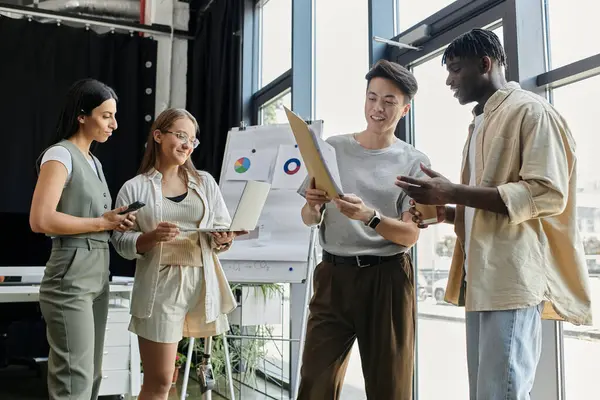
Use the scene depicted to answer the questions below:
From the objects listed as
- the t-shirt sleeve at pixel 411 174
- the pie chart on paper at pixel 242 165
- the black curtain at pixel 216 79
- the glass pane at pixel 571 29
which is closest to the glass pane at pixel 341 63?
the pie chart on paper at pixel 242 165

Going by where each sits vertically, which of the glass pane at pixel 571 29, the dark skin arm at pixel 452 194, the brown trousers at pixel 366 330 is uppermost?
the glass pane at pixel 571 29

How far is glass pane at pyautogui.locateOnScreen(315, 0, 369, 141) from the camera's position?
3.02 meters

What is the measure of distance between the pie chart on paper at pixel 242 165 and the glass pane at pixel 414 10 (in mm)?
1017

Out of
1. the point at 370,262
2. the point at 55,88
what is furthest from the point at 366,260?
the point at 55,88

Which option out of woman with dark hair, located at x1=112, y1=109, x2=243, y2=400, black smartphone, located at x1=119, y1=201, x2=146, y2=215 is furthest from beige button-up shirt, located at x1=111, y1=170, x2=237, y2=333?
A: black smartphone, located at x1=119, y1=201, x2=146, y2=215

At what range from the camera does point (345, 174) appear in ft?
5.41

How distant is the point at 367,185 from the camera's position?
1631 mm

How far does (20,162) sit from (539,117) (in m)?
4.41

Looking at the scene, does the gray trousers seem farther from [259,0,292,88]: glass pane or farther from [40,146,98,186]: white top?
[259,0,292,88]: glass pane

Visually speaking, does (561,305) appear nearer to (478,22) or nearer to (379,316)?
(379,316)

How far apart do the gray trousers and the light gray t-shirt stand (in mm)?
707

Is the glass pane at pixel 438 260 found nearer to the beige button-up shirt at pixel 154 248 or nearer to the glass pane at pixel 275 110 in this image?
the beige button-up shirt at pixel 154 248

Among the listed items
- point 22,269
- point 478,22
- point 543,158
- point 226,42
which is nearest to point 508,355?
point 543,158

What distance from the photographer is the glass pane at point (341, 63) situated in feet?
9.90
